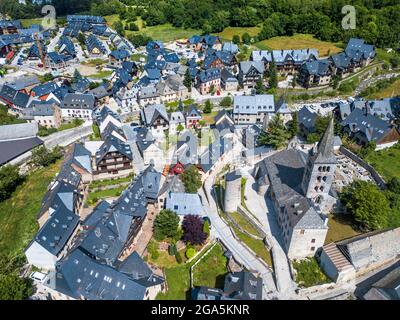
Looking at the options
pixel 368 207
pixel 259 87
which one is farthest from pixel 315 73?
pixel 368 207

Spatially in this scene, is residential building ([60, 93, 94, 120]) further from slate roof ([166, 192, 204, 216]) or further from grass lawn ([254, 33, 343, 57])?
grass lawn ([254, 33, 343, 57])

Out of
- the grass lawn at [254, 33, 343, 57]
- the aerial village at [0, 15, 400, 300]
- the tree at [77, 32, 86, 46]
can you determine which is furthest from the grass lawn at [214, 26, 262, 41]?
the tree at [77, 32, 86, 46]

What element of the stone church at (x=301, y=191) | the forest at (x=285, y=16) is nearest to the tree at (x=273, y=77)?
the stone church at (x=301, y=191)

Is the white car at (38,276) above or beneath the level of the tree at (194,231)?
beneath

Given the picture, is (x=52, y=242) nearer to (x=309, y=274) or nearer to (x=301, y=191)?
(x=309, y=274)

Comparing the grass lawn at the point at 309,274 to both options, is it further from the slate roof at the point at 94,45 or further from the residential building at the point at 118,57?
the slate roof at the point at 94,45

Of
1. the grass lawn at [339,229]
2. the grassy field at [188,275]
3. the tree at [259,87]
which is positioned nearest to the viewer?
the grassy field at [188,275]

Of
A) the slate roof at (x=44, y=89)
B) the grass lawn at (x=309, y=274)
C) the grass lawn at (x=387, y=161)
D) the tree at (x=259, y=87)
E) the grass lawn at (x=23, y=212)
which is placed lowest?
the grass lawn at (x=23, y=212)
